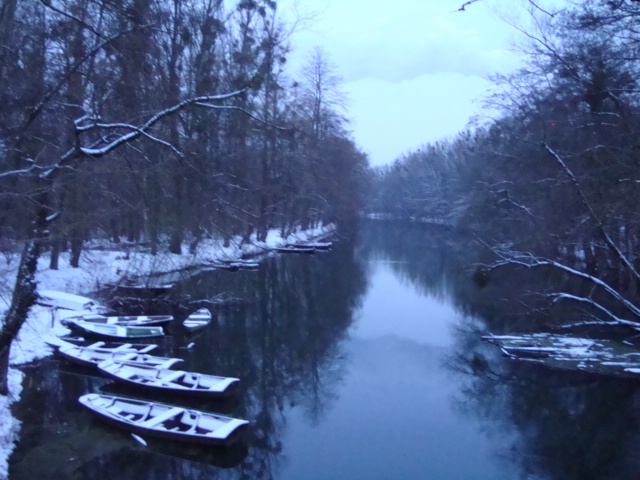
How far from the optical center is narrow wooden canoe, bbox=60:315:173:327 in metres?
13.2

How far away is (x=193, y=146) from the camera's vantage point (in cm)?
1136

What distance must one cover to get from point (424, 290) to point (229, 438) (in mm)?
15116

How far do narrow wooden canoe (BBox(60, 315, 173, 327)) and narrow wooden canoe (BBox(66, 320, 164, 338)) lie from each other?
6.7 inches

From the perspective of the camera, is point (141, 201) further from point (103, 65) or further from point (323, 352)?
point (323, 352)

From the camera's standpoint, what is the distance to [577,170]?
1338 centimetres

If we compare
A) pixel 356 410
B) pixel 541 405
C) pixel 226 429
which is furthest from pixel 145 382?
pixel 541 405

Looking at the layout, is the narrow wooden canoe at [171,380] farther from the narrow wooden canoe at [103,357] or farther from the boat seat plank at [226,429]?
the boat seat plank at [226,429]

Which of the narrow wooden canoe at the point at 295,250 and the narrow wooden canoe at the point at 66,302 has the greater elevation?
the narrow wooden canoe at the point at 295,250

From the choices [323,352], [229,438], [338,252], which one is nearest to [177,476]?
[229,438]

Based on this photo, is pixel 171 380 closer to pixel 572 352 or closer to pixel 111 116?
pixel 111 116

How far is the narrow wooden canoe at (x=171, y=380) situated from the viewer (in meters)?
9.36

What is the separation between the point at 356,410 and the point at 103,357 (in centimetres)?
497

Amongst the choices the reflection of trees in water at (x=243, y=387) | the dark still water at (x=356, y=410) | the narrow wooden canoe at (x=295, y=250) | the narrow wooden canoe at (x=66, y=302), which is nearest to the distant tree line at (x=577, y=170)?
the dark still water at (x=356, y=410)

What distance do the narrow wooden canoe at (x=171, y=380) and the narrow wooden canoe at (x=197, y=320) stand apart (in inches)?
141
